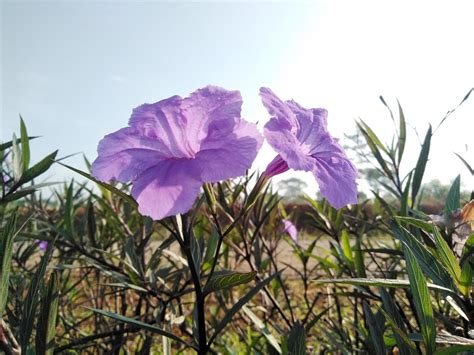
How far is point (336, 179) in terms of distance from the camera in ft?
2.32

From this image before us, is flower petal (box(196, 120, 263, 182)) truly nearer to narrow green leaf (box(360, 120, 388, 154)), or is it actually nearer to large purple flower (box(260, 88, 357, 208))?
large purple flower (box(260, 88, 357, 208))

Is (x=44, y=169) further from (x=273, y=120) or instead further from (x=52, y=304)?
(x=273, y=120)

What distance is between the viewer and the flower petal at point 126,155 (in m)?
0.65

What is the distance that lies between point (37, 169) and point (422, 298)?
3.10 ft

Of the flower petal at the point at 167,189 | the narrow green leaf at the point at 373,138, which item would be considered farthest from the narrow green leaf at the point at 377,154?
the flower petal at the point at 167,189

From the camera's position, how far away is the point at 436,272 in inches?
24.4

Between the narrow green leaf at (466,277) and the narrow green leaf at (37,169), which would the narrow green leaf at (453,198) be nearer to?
the narrow green leaf at (466,277)

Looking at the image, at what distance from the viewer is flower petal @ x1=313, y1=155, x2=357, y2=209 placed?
664mm

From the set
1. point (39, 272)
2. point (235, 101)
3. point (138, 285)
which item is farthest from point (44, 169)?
point (235, 101)

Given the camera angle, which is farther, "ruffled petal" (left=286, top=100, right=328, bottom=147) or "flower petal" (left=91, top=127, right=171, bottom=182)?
"ruffled petal" (left=286, top=100, right=328, bottom=147)

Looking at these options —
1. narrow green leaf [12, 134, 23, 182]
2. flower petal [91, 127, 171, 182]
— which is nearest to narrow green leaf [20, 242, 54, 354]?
flower petal [91, 127, 171, 182]

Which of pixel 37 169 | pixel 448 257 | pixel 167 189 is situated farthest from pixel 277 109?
pixel 37 169

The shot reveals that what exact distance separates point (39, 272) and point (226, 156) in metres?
0.34

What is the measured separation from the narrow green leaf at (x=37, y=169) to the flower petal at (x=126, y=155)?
408 mm
